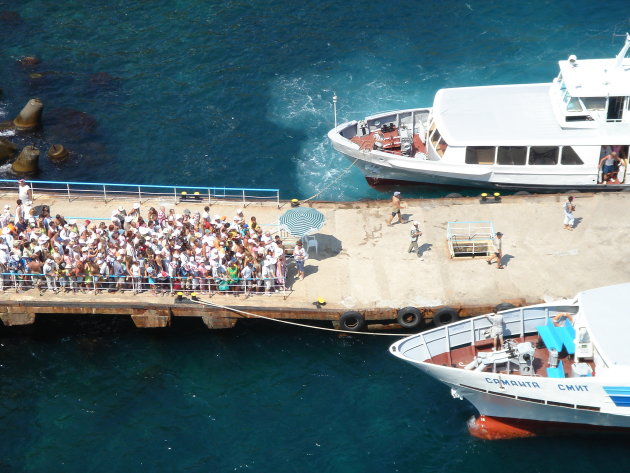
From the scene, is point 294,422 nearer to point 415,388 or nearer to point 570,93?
point 415,388

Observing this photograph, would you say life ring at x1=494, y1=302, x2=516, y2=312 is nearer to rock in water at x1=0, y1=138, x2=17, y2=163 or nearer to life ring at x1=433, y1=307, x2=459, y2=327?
life ring at x1=433, y1=307, x2=459, y2=327

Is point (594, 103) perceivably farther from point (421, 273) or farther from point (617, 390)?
point (617, 390)

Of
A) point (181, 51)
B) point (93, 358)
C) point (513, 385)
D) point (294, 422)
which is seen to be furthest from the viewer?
point (181, 51)

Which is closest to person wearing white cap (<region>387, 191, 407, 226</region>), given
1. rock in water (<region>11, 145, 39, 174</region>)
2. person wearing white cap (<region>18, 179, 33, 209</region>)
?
person wearing white cap (<region>18, 179, 33, 209</region>)

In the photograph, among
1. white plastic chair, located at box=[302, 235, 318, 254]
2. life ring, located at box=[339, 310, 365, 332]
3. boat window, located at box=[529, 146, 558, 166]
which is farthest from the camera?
boat window, located at box=[529, 146, 558, 166]

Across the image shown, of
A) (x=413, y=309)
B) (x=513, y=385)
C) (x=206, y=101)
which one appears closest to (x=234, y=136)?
(x=206, y=101)

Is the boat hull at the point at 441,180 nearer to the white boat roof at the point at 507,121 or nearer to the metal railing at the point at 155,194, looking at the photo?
the white boat roof at the point at 507,121
